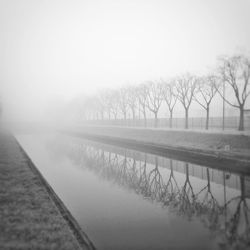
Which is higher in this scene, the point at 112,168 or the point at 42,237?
the point at 42,237

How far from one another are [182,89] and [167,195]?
145 feet

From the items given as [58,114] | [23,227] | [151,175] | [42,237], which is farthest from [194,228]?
[58,114]

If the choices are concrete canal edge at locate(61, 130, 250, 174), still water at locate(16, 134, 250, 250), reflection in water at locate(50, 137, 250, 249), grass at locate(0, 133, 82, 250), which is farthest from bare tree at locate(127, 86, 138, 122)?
grass at locate(0, 133, 82, 250)

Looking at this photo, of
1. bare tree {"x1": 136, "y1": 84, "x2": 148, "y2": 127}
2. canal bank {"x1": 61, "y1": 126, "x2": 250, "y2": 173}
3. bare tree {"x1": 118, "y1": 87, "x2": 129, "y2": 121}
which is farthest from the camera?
bare tree {"x1": 118, "y1": 87, "x2": 129, "y2": 121}

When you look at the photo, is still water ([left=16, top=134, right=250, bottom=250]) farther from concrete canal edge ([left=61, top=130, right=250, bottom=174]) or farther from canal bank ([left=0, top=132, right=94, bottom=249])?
concrete canal edge ([left=61, top=130, right=250, bottom=174])

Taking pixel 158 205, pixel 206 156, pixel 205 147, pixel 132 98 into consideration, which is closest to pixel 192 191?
pixel 158 205

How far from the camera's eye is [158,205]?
15562mm

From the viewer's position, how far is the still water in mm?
10812

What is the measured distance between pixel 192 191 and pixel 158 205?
4.94 meters

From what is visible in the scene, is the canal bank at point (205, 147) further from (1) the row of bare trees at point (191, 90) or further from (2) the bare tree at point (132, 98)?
(2) the bare tree at point (132, 98)

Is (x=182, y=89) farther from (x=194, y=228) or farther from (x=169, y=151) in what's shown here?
(x=194, y=228)

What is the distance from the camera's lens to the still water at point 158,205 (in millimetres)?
10812

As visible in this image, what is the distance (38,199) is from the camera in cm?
1383

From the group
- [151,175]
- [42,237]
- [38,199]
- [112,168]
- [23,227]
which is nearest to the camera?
[42,237]
